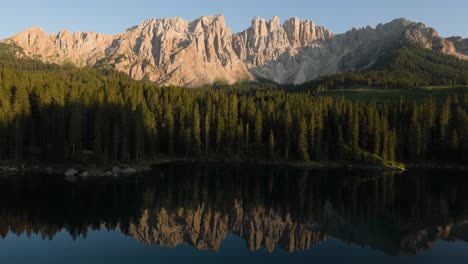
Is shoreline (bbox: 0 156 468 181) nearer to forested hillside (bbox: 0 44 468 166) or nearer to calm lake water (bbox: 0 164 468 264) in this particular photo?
forested hillside (bbox: 0 44 468 166)

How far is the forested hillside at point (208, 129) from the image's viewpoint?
99000mm

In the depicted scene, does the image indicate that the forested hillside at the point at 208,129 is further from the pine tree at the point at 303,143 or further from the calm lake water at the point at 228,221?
the calm lake water at the point at 228,221

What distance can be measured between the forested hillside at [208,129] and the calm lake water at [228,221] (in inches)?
773

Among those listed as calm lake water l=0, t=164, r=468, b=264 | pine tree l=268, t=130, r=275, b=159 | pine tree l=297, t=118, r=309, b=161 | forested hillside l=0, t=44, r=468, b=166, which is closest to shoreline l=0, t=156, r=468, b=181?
pine tree l=268, t=130, r=275, b=159

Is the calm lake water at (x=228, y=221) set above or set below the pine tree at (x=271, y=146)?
below

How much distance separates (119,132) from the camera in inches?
4161

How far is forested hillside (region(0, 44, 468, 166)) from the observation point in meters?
99.0

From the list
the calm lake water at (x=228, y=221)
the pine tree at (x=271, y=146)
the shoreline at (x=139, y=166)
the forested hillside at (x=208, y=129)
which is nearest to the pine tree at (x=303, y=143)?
the forested hillside at (x=208, y=129)

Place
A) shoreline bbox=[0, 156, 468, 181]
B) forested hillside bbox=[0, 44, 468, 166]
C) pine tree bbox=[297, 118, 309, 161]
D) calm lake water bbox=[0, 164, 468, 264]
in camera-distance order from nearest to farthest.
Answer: calm lake water bbox=[0, 164, 468, 264]
shoreline bbox=[0, 156, 468, 181]
forested hillside bbox=[0, 44, 468, 166]
pine tree bbox=[297, 118, 309, 161]

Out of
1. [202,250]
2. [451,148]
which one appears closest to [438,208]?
[202,250]

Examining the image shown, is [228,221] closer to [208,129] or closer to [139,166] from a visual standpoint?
[139,166]

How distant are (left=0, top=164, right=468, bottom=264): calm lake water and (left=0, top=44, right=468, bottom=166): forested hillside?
64.4ft

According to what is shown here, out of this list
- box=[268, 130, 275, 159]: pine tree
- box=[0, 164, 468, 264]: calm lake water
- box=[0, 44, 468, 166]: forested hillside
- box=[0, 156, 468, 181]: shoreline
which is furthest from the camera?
box=[268, 130, 275, 159]: pine tree

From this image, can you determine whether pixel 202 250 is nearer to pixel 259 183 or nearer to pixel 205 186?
pixel 205 186
